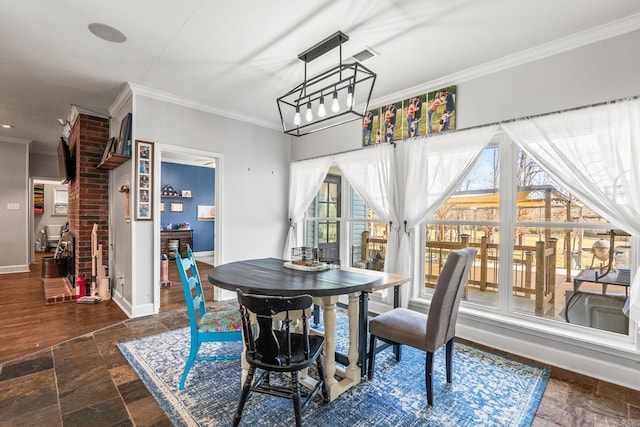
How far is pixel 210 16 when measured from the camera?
2.27m

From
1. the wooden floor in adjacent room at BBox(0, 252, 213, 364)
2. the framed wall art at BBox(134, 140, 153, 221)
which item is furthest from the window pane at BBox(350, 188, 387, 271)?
the framed wall art at BBox(134, 140, 153, 221)

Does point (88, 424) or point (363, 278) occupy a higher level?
point (363, 278)

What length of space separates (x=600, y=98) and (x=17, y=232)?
30.2 ft

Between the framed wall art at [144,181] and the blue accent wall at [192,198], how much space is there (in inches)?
189

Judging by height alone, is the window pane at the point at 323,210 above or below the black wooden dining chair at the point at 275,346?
above

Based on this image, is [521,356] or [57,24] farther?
[521,356]

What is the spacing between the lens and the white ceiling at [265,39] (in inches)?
84.4

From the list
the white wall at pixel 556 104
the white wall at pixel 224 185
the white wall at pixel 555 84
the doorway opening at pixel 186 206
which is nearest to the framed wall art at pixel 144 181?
the white wall at pixel 224 185

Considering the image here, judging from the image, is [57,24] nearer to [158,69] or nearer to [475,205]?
[158,69]

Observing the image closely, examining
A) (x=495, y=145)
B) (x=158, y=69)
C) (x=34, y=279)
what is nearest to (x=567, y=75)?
(x=495, y=145)

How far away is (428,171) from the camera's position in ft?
11.0

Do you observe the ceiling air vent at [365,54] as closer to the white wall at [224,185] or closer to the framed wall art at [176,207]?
the white wall at [224,185]

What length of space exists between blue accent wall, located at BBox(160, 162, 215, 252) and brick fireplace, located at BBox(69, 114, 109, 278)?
3.54 meters

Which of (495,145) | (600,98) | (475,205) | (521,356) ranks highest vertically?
(600,98)
